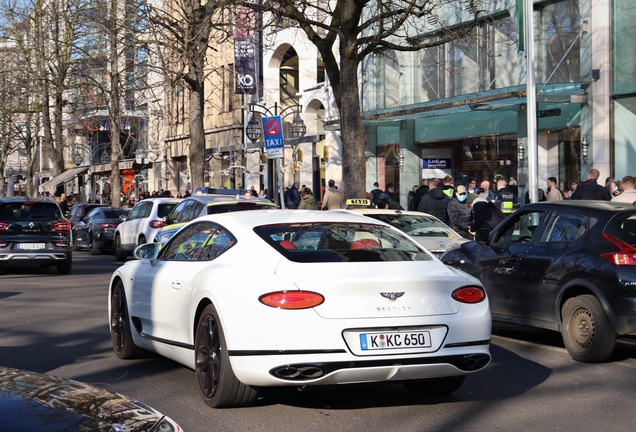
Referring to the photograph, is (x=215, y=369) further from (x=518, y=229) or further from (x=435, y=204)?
(x=435, y=204)

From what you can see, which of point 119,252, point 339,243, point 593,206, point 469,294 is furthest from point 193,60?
point 469,294

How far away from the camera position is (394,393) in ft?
24.7

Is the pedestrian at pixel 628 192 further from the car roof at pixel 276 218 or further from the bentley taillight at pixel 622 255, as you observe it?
the car roof at pixel 276 218

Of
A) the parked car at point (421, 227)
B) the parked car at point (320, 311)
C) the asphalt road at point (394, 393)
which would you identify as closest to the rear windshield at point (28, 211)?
the parked car at point (421, 227)

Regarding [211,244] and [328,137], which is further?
[328,137]

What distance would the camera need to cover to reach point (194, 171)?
31.6 m

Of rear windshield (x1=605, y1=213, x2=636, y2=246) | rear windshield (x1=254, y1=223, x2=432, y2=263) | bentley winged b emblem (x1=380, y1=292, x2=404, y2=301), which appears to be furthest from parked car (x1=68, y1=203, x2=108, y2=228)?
→ bentley winged b emblem (x1=380, y1=292, x2=404, y2=301)

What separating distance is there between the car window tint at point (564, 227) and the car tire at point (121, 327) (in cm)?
437

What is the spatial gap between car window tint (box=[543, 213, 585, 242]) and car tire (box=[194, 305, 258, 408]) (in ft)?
14.3

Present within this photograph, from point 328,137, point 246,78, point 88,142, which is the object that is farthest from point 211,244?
point 88,142

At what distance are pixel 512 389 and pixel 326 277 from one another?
229 centimetres

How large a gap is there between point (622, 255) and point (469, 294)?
279 cm

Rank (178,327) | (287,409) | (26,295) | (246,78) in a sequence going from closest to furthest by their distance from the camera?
(287,409)
(178,327)
(26,295)
(246,78)

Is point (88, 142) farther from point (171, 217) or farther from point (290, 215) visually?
point (290, 215)
